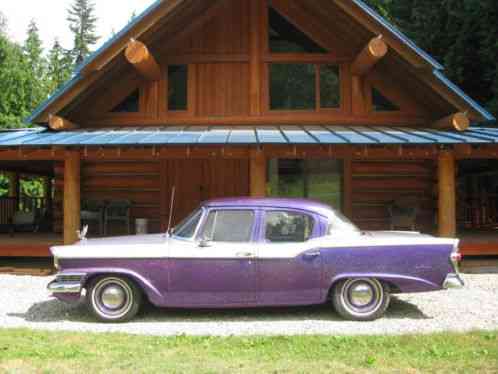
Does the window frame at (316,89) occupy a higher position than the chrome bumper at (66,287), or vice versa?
the window frame at (316,89)

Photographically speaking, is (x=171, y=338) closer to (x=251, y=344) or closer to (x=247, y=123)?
(x=251, y=344)

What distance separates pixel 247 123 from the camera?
12711mm

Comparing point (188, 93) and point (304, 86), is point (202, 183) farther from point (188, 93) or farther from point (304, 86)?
point (304, 86)

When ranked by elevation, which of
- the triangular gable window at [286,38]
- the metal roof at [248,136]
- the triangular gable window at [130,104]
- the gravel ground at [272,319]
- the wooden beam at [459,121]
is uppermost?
the triangular gable window at [286,38]

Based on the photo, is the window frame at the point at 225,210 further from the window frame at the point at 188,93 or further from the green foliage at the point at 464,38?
the green foliage at the point at 464,38

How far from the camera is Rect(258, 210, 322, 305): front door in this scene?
696 centimetres

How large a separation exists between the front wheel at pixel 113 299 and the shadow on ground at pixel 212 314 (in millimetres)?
231

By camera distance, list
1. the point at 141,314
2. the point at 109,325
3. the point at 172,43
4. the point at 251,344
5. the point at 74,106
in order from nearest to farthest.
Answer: the point at 251,344
the point at 109,325
the point at 141,314
the point at 74,106
the point at 172,43

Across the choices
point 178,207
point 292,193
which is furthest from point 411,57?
point 178,207

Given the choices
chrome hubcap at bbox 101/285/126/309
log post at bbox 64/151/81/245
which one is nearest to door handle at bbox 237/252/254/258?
chrome hubcap at bbox 101/285/126/309

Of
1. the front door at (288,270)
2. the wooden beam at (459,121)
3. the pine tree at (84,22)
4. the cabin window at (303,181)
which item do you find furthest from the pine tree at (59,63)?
the front door at (288,270)

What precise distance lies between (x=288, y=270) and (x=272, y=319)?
0.82 metres

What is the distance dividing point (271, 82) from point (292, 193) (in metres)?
2.89

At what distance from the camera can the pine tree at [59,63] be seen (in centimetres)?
5996
